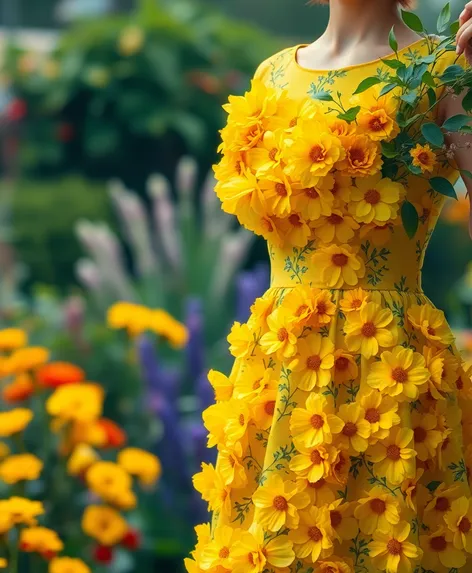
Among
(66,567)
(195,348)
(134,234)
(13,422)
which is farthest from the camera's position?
(134,234)

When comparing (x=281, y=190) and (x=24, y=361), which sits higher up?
(x=281, y=190)

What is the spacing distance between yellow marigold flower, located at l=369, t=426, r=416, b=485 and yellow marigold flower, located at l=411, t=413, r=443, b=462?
48 millimetres

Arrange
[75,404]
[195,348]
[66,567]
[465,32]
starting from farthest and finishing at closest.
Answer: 1. [195,348]
2. [75,404]
3. [66,567]
4. [465,32]

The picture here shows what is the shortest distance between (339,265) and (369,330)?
13 cm

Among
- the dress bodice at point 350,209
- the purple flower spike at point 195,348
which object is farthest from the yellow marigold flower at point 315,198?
the purple flower spike at point 195,348

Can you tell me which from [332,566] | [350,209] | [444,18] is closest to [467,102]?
[444,18]

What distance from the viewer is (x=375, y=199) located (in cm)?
185

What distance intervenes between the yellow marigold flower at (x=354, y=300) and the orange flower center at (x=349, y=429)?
0.63ft

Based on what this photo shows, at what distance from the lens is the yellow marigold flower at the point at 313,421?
1.78 m

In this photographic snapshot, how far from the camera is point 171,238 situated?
4.31 m

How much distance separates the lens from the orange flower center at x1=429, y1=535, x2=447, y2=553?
5.96 ft

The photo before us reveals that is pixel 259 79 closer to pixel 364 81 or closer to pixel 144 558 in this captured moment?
pixel 364 81

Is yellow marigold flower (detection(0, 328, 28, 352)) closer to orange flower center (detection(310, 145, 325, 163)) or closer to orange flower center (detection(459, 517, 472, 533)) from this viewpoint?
orange flower center (detection(310, 145, 325, 163))

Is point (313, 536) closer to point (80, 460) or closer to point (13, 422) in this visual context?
point (13, 422)
